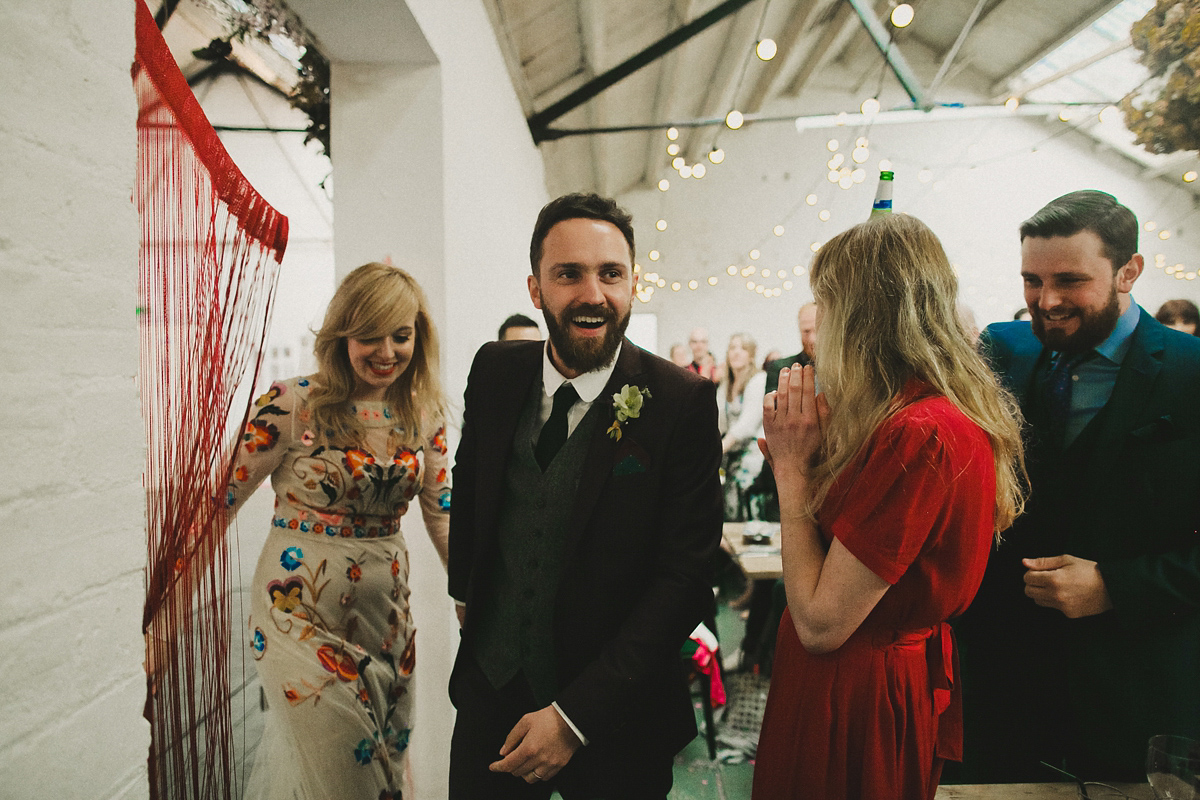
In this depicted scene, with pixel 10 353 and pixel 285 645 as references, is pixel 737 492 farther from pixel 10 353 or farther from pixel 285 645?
pixel 10 353

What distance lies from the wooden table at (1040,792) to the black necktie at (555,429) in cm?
98

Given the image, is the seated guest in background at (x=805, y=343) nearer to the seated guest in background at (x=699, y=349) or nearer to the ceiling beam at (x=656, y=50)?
the ceiling beam at (x=656, y=50)

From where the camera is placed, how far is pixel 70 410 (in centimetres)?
81

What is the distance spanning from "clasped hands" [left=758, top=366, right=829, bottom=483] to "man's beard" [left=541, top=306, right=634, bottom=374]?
1.20 feet

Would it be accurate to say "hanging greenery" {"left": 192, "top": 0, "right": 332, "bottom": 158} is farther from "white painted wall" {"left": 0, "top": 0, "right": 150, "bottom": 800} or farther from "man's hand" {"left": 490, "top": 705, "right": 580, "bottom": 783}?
"man's hand" {"left": 490, "top": 705, "right": 580, "bottom": 783}

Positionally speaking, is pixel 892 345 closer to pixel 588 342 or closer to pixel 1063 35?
pixel 588 342

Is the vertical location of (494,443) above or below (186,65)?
below

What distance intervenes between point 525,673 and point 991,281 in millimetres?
10428

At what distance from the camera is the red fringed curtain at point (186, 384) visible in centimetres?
100

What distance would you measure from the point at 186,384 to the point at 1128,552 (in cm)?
191

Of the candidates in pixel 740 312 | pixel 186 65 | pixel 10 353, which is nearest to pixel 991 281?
pixel 740 312

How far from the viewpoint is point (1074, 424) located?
1.56 metres

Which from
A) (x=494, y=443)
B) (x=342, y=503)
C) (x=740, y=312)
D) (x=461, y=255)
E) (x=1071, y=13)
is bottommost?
(x=342, y=503)

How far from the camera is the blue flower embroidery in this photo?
5.48 ft
